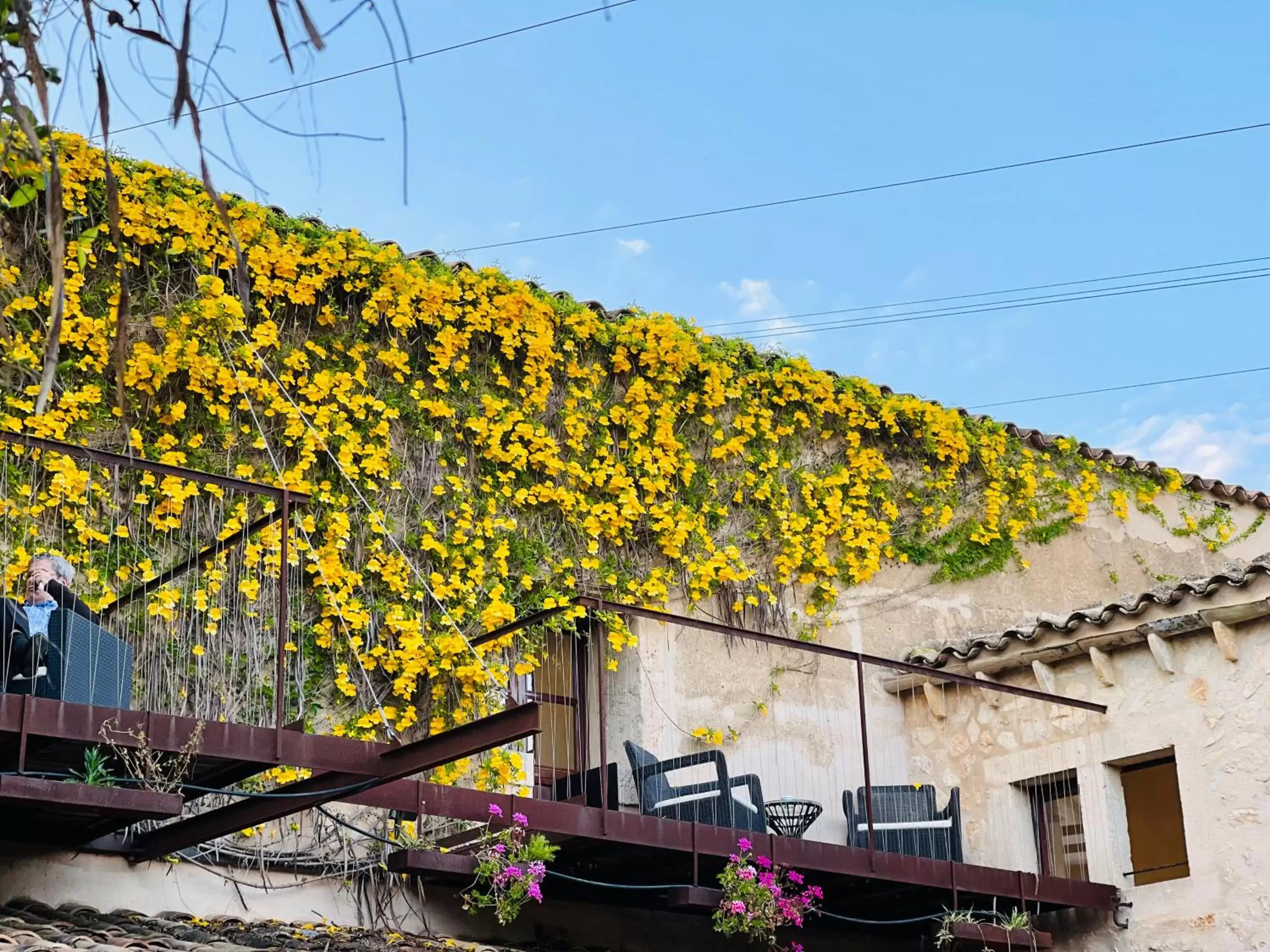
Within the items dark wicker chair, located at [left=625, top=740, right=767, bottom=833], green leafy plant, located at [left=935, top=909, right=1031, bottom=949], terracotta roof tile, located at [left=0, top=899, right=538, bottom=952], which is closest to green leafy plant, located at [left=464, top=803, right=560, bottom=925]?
terracotta roof tile, located at [left=0, top=899, right=538, bottom=952]

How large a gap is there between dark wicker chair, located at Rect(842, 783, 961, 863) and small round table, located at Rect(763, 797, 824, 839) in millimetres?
237

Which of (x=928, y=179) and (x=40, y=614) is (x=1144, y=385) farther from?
(x=40, y=614)

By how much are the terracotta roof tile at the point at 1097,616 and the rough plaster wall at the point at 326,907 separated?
6.56 ft

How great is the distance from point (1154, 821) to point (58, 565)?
7392 mm

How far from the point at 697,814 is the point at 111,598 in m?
3.42

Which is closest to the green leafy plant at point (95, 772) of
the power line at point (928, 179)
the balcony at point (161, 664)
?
the balcony at point (161, 664)

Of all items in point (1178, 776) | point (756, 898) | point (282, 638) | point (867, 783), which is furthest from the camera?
point (1178, 776)

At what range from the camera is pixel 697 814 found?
9.20m

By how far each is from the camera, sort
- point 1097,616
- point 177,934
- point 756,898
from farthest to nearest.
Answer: point 1097,616 < point 756,898 < point 177,934

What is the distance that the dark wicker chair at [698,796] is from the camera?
9.18 metres

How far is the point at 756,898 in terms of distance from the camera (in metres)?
8.77

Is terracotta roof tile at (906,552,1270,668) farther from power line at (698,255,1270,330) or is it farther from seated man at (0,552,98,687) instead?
seated man at (0,552,98,687)

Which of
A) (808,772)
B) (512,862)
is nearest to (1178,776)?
(808,772)

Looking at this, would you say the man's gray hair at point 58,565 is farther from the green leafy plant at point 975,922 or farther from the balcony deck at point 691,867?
the green leafy plant at point 975,922
